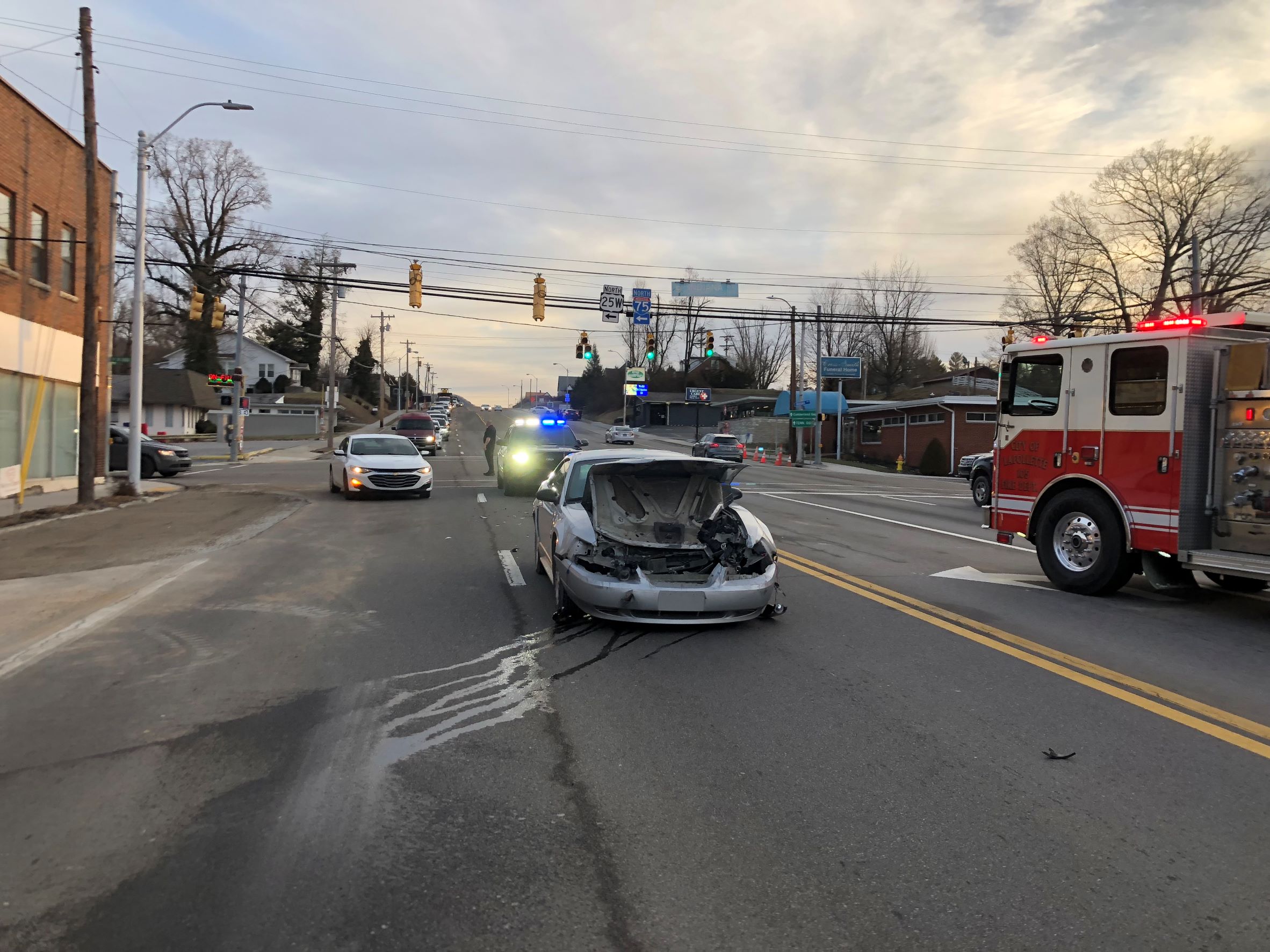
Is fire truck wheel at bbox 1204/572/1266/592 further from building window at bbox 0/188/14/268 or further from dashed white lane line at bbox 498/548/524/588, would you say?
building window at bbox 0/188/14/268

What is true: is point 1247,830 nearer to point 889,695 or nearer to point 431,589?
point 889,695

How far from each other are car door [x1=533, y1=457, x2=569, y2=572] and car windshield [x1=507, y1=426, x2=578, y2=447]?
12.3m

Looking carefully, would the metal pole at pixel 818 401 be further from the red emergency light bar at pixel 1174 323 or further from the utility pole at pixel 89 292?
the red emergency light bar at pixel 1174 323

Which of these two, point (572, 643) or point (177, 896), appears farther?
→ point (572, 643)

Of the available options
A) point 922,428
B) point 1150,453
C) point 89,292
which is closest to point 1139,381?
point 1150,453

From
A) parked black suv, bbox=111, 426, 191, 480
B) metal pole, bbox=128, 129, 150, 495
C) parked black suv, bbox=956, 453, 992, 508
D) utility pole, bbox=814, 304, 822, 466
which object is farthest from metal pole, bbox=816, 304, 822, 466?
metal pole, bbox=128, 129, 150, 495

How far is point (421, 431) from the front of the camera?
140ft

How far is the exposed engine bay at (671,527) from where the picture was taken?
716cm

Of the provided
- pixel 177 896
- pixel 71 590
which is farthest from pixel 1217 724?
pixel 71 590

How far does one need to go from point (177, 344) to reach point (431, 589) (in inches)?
A: 3465

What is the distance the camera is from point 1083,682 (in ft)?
19.3

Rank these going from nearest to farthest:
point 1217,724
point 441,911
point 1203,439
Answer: point 441,911 < point 1217,724 < point 1203,439

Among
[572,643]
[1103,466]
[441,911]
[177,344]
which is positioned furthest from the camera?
[177,344]

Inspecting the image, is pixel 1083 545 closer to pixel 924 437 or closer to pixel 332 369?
pixel 332 369
